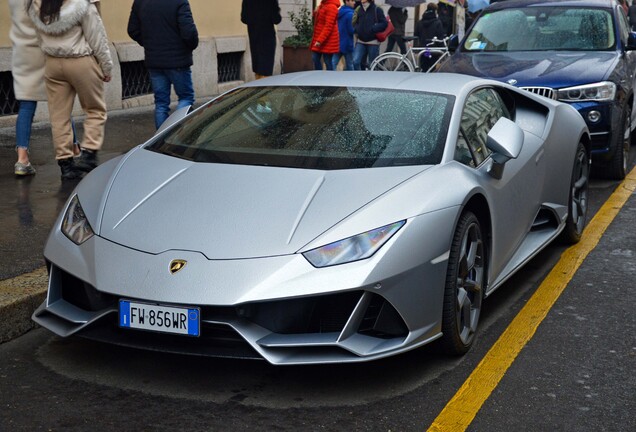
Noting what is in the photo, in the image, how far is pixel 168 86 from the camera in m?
10.0

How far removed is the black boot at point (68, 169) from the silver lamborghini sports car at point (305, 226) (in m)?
2.71

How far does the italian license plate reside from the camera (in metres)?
4.13

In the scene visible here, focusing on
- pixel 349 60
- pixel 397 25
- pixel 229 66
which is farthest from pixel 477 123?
pixel 397 25

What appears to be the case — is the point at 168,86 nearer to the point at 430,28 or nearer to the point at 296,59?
the point at 296,59

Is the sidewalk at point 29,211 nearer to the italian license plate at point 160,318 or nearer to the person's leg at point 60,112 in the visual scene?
the person's leg at point 60,112

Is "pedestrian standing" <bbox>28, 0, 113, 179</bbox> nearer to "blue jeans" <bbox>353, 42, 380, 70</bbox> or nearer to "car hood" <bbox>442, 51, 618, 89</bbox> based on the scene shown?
"car hood" <bbox>442, 51, 618, 89</bbox>

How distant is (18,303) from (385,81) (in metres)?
2.22

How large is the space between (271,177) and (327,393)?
3.41 feet

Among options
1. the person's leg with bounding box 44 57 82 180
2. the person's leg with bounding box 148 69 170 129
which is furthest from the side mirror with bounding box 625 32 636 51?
the person's leg with bounding box 44 57 82 180

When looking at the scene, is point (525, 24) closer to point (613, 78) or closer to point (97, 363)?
point (613, 78)

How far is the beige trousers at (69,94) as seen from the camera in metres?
8.26

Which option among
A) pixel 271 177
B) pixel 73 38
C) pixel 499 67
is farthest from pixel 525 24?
pixel 271 177

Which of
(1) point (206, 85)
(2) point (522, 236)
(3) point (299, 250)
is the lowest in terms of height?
(1) point (206, 85)

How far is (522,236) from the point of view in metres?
5.88
